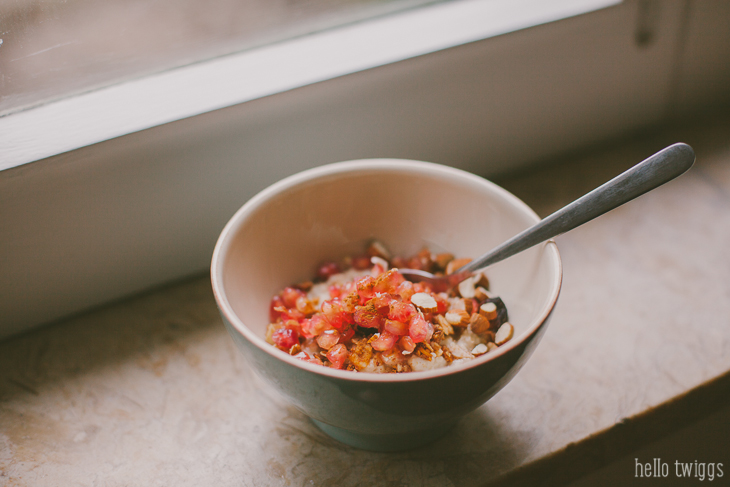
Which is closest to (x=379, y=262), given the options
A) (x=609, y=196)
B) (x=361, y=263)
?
(x=361, y=263)

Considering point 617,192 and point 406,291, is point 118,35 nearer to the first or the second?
point 406,291

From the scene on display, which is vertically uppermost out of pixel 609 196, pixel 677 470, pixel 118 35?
pixel 118 35

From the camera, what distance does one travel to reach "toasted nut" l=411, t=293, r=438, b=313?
0.53m

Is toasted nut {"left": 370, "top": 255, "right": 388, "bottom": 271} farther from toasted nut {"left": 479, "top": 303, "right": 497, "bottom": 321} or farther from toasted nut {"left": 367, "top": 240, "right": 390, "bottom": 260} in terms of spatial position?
toasted nut {"left": 479, "top": 303, "right": 497, "bottom": 321}

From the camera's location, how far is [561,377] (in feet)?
2.05

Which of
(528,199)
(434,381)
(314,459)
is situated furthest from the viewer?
(528,199)

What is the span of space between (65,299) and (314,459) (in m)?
0.39

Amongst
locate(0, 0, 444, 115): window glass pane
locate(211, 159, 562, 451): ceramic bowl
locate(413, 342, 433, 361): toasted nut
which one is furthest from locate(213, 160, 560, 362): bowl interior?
locate(0, 0, 444, 115): window glass pane

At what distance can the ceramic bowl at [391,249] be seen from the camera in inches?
16.9

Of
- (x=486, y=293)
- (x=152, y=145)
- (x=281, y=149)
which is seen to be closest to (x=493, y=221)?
(x=486, y=293)

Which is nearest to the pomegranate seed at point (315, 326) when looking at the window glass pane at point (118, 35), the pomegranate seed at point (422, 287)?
the pomegranate seed at point (422, 287)

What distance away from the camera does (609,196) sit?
19.7 inches

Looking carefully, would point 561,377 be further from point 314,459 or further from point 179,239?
point 179,239

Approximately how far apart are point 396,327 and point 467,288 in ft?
0.46
